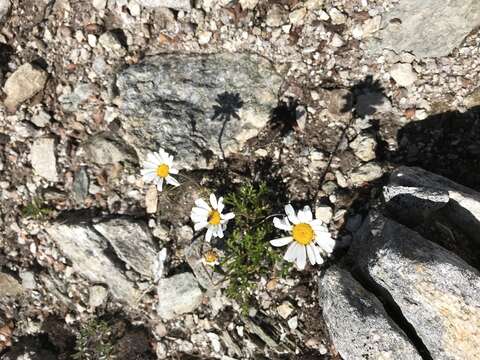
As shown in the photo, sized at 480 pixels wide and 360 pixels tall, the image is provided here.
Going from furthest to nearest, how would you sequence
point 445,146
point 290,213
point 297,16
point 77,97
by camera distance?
point 77,97, point 297,16, point 445,146, point 290,213

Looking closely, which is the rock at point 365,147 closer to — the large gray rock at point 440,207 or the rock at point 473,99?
the large gray rock at point 440,207

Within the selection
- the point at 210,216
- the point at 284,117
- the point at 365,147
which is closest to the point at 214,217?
the point at 210,216

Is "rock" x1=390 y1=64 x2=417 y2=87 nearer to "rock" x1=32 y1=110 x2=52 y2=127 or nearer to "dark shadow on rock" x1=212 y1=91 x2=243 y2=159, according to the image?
"dark shadow on rock" x1=212 y1=91 x2=243 y2=159

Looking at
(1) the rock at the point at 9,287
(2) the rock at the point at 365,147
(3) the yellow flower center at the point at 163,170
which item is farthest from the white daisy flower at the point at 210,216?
(1) the rock at the point at 9,287

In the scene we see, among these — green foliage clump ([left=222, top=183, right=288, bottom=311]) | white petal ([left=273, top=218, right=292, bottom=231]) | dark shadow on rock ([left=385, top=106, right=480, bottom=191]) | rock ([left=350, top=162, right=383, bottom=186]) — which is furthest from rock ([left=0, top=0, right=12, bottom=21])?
dark shadow on rock ([left=385, top=106, right=480, bottom=191])

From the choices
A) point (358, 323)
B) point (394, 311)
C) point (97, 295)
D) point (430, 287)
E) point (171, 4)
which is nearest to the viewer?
point (430, 287)

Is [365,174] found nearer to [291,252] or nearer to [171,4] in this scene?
[291,252]

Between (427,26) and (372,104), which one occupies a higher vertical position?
(427,26)
